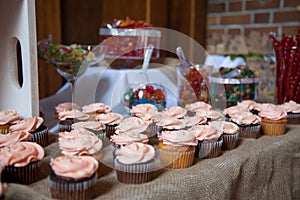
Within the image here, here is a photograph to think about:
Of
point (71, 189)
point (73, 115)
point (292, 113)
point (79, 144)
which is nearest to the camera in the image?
point (71, 189)

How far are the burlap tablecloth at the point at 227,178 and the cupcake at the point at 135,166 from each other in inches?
0.4

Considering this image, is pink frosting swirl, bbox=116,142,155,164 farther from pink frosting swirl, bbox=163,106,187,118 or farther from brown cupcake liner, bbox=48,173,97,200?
pink frosting swirl, bbox=163,106,187,118

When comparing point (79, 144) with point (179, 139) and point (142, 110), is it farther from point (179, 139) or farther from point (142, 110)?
point (142, 110)

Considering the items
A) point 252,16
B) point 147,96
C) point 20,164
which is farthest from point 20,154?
point 252,16

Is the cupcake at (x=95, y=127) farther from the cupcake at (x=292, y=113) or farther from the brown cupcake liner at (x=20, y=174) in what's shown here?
the cupcake at (x=292, y=113)

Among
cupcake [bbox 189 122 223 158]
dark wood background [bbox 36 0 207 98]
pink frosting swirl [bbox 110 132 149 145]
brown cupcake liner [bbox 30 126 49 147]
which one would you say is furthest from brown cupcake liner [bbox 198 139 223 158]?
dark wood background [bbox 36 0 207 98]

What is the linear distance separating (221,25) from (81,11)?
1.08 metres

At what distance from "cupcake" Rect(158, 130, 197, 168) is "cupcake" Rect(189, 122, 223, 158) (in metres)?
0.04

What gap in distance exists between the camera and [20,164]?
0.51 metres

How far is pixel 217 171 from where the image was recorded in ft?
1.99

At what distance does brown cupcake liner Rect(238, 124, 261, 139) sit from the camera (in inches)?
30.9

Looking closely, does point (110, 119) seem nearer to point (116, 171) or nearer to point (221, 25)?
point (116, 171)

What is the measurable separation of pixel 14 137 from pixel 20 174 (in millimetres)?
110

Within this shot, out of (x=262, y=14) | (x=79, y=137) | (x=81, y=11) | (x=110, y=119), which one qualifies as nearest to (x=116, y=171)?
(x=79, y=137)
